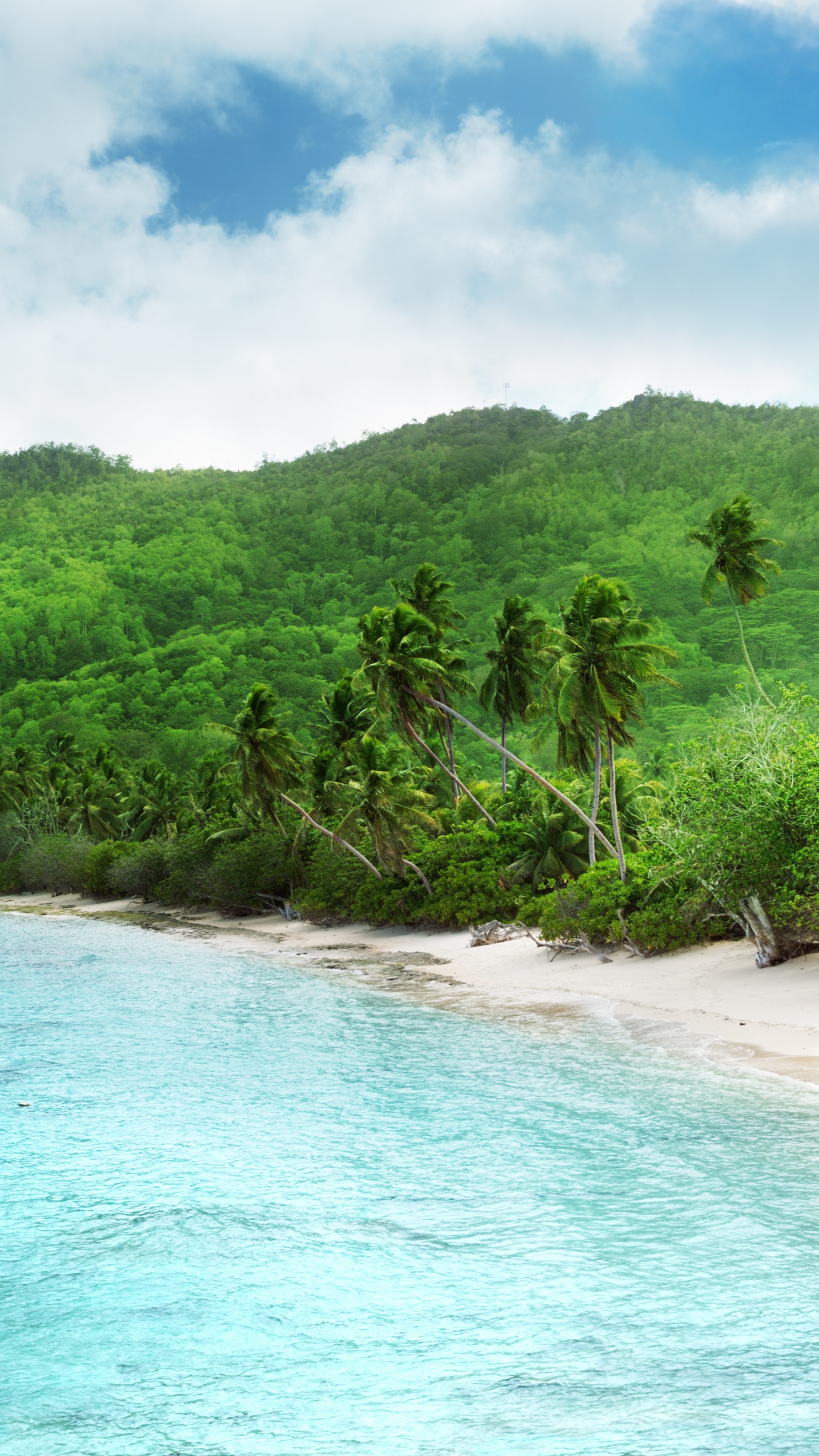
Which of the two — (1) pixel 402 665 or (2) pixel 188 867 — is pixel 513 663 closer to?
(1) pixel 402 665

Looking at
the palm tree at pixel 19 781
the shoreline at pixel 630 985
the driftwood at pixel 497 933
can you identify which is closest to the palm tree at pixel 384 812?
the shoreline at pixel 630 985

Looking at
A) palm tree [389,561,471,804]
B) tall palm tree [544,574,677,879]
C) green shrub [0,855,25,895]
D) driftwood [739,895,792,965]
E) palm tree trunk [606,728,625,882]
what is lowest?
green shrub [0,855,25,895]

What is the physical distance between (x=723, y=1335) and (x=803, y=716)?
1708 centimetres

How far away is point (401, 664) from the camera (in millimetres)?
33062

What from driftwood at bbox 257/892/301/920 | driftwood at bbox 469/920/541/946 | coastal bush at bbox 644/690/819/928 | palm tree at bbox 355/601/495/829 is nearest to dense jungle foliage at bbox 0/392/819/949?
coastal bush at bbox 644/690/819/928

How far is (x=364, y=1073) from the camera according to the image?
16.9 meters

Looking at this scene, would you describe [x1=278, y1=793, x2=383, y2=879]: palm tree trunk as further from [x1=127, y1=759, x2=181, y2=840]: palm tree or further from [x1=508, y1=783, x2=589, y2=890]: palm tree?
[x1=127, y1=759, x2=181, y2=840]: palm tree

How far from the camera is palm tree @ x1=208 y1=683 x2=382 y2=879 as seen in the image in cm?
3953

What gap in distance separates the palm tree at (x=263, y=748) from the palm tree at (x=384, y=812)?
70.2 inches

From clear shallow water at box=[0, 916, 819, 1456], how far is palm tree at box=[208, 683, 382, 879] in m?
22.2

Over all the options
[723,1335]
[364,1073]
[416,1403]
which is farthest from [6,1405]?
[364,1073]

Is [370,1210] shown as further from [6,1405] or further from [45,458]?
[45,458]

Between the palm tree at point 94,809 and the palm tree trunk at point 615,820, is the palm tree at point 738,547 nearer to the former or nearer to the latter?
the palm tree trunk at point 615,820

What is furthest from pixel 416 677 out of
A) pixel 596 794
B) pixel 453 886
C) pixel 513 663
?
pixel 513 663
